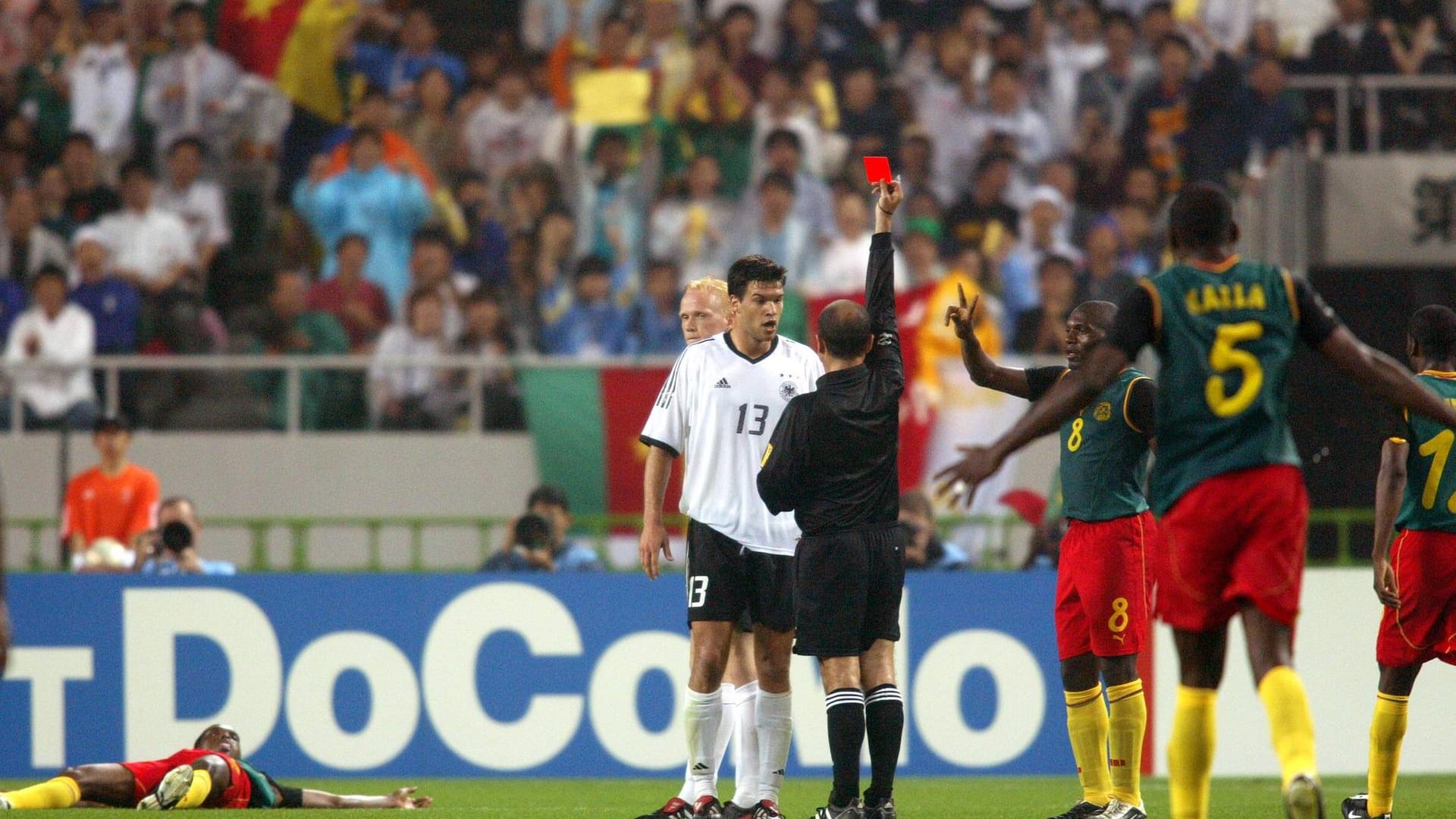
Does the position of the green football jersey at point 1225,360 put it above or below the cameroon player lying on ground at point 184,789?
above

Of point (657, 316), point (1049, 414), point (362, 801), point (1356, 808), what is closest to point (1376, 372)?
point (1049, 414)

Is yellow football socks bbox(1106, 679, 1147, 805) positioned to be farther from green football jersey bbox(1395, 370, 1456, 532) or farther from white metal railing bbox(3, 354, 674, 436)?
white metal railing bbox(3, 354, 674, 436)

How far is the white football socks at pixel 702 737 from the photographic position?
26.6 ft

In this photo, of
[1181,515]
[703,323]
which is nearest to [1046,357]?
[703,323]

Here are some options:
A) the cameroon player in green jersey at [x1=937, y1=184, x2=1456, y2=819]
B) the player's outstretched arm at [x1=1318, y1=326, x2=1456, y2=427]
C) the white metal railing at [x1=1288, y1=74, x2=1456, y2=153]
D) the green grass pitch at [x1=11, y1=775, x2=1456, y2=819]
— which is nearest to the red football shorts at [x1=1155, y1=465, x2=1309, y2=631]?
the cameroon player in green jersey at [x1=937, y1=184, x2=1456, y2=819]

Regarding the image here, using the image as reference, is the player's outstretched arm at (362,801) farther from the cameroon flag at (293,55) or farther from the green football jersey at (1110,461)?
the cameroon flag at (293,55)

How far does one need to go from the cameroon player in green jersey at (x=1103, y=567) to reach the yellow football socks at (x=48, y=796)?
4830 mm

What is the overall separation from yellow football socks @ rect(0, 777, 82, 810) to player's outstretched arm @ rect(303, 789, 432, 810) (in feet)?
3.70

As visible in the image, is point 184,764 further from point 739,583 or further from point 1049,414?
point 1049,414

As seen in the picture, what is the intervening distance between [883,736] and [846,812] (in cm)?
37

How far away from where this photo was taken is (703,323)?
8.90 meters

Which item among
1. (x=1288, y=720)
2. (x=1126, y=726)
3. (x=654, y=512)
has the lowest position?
(x=1126, y=726)

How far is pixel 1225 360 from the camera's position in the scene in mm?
6191

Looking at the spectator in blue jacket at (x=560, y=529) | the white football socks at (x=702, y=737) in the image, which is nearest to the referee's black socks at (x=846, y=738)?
the white football socks at (x=702, y=737)
